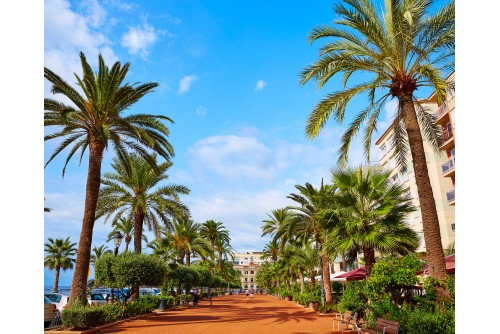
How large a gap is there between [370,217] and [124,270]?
1177 centimetres

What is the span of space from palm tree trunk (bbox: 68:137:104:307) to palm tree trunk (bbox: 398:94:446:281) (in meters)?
12.9

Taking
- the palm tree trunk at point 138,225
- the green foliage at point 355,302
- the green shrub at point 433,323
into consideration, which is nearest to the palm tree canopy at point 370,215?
the green foliage at point 355,302

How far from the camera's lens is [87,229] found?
15.2 m

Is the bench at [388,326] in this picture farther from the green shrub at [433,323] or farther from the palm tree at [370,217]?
the palm tree at [370,217]

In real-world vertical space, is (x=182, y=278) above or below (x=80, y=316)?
below

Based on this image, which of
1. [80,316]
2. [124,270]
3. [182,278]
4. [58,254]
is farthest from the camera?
[58,254]

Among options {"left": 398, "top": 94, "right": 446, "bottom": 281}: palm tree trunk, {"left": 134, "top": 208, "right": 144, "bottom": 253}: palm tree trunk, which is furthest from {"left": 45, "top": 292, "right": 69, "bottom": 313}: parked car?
{"left": 398, "top": 94, "right": 446, "bottom": 281}: palm tree trunk

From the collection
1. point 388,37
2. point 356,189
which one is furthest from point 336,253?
point 388,37

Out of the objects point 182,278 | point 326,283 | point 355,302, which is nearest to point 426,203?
point 355,302

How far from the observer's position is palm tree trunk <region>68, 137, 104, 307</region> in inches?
571

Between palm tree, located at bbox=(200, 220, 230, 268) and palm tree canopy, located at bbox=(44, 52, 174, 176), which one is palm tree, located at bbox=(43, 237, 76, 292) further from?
palm tree canopy, located at bbox=(44, 52, 174, 176)

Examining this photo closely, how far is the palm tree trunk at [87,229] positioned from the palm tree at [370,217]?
1025cm

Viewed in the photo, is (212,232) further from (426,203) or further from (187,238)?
(426,203)
